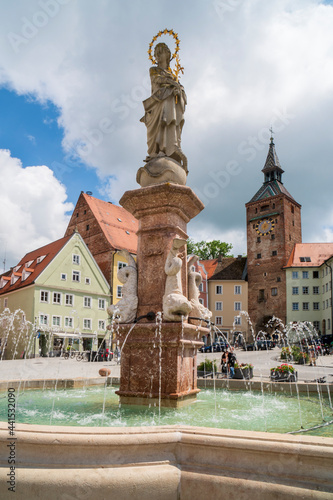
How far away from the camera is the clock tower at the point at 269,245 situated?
187 feet

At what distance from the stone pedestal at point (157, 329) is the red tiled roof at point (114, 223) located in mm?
36254

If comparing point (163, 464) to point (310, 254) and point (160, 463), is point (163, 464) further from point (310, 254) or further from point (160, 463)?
point (310, 254)

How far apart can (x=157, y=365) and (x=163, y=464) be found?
306cm

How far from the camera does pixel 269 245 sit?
60281 millimetres

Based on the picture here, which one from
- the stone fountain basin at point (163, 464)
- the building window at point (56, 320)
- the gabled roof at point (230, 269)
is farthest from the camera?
the gabled roof at point (230, 269)

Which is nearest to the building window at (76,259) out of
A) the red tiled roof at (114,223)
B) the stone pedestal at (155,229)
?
the red tiled roof at (114,223)

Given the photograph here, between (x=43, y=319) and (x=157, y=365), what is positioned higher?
(x=43, y=319)

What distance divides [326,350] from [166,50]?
3511cm

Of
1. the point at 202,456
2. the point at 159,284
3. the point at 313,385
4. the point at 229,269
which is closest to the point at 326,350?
the point at 229,269

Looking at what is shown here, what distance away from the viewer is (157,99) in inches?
292

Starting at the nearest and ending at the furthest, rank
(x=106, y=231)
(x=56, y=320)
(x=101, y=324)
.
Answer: (x=56, y=320), (x=101, y=324), (x=106, y=231)

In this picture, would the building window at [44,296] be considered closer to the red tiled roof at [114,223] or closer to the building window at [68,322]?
the building window at [68,322]

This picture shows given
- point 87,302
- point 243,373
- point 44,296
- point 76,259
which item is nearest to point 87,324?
point 87,302

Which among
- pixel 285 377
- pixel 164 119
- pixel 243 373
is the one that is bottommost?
pixel 243 373
